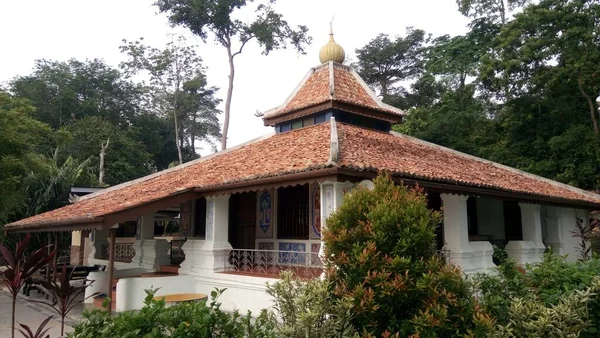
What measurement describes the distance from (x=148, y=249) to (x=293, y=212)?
459 cm

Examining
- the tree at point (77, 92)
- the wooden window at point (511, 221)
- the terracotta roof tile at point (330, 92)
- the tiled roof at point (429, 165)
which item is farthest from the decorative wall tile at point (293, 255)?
the tree at point (77, 92)

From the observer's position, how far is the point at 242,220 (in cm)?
1234

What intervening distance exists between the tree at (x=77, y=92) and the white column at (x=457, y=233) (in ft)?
123

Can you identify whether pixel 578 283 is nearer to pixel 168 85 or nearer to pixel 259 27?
pixel 259 27

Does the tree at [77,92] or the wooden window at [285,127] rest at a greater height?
the tree at [77,92]

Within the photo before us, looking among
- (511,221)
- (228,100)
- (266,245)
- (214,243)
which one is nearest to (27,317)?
(214,243)

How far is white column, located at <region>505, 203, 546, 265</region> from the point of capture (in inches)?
442

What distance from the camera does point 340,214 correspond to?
4.79 meters

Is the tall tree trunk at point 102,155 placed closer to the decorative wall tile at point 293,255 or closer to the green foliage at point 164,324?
the decorative wall tile at point 293,255

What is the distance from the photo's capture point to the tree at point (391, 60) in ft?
118

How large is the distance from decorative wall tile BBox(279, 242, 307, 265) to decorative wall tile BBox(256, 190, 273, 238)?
61cm

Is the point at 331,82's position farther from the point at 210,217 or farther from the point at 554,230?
the point at 554,230

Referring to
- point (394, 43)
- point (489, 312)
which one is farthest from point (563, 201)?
point (394, 43)

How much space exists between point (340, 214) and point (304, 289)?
875 millimetres
